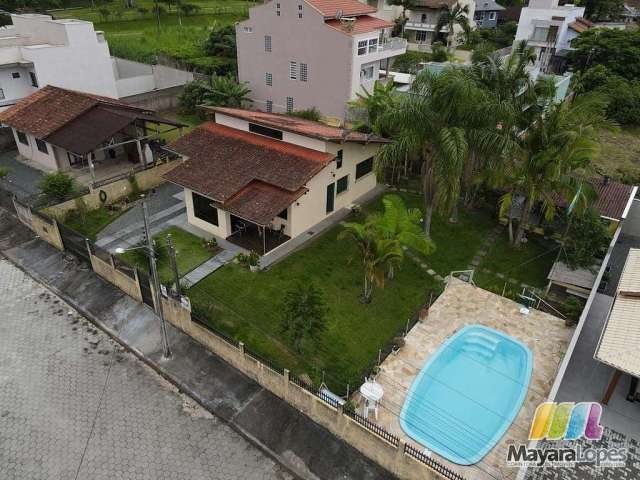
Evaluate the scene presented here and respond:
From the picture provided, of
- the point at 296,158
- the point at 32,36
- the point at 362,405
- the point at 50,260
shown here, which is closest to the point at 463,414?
the point at 362,405

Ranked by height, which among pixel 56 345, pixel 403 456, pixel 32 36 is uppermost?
pixel 32 36

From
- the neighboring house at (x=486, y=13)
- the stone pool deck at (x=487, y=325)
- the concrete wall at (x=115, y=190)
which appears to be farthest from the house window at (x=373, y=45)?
the neighboring house at (x=486, y=13)

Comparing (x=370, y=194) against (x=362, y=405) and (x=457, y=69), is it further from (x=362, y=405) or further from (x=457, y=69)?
(x=362, y=405)

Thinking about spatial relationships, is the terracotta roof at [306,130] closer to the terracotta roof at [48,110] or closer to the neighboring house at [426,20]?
the terracotta roof at [48,110]

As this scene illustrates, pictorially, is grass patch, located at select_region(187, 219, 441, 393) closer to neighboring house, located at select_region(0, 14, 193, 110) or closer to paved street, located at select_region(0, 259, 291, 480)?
paved street, located at select_region(0, 259, 291, 480)

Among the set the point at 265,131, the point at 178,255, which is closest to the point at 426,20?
the point at 265,131

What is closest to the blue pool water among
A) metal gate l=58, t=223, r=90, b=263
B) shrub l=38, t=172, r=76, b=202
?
metal gate l=58, t=223, r=90, b=263
